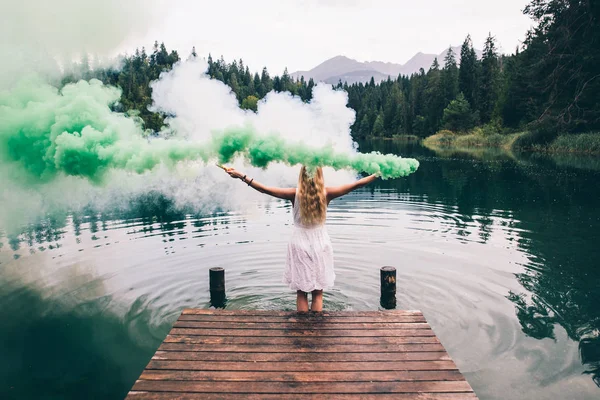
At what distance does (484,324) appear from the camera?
7699mm

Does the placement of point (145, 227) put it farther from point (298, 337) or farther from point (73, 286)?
point (298, 337)

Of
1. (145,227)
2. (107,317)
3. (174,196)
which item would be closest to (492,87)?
(174,196)

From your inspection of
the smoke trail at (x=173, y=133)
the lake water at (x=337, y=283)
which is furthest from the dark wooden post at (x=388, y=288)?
the smoke trail at (x=173, y=133)

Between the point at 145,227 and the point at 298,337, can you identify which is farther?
the point at 145,227

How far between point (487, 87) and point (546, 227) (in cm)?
8487

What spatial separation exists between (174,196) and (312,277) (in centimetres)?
1930

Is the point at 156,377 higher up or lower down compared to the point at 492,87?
lower down

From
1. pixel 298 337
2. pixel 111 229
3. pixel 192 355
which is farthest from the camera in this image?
pixel 111 229

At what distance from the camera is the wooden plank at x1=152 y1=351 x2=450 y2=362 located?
4938 millimetres

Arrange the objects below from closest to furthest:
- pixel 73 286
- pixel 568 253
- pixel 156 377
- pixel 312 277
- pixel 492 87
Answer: pixel 156 377, pixel 312 277, pixel 73 286, pixel 568 253, pixel 492 87

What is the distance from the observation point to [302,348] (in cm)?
518

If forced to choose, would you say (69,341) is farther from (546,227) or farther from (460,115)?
(460,115)

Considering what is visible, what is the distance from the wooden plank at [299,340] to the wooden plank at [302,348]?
0.26ft

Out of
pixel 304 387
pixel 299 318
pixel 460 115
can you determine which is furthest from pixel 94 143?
pixel 460 115
